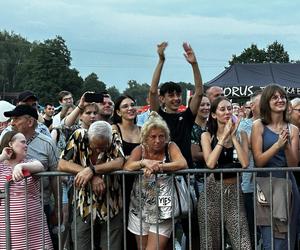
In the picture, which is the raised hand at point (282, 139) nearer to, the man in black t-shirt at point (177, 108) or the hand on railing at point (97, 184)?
the man in black t-shirt at point (177, 108)

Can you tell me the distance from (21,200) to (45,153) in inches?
29.1

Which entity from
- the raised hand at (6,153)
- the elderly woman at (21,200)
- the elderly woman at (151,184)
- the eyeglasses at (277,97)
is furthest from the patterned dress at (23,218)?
the eyeglasses at (277,97)

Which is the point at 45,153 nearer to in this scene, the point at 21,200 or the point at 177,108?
the point at 21,200

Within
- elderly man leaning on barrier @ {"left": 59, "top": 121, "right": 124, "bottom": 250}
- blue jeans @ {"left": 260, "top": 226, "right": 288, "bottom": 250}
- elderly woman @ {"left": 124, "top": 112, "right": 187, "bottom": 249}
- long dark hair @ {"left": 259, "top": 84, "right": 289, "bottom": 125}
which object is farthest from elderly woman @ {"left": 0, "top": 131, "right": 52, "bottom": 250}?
long dark hair @ {"left": 259, "top": 84, "right": 289, "bottom": 125}

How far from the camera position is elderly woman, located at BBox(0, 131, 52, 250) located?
197 inches

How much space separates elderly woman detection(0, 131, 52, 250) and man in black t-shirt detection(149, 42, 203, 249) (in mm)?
1405

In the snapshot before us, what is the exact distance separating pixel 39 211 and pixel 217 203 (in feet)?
5.50

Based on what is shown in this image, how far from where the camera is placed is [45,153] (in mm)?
5656

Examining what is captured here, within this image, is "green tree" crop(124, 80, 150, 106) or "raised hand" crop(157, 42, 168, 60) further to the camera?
"green tree" crop(124, 80, 150, 106)

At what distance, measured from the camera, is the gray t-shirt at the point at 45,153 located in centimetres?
562

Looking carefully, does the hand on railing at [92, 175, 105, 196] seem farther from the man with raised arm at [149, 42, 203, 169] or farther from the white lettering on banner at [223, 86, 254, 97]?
the white lettering on banner at [223, 86, 254, 97]

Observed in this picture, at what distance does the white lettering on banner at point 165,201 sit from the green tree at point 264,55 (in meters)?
56.5

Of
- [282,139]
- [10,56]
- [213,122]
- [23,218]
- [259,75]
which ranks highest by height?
[10,56]

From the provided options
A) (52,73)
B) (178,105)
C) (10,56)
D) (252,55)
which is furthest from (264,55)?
(10,56)
